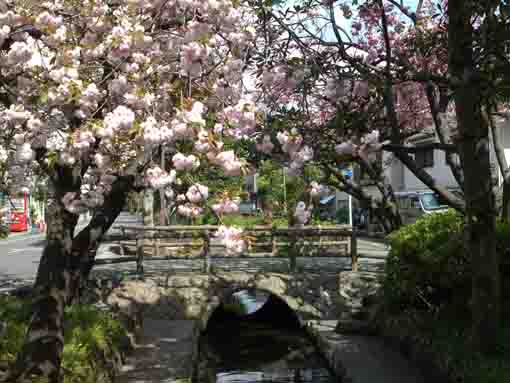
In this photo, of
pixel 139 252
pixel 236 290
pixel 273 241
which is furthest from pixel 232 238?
pixel 273 241

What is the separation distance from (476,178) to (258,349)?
6919 millimetres

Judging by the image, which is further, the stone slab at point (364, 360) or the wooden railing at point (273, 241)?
the wooden railing at point (273, 241)

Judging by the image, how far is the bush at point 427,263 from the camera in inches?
305

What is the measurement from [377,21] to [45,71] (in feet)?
23.3

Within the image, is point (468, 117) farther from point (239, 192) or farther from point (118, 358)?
Result: point (118, 358)

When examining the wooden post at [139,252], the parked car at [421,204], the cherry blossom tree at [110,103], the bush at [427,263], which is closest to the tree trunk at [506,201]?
the bush at [427,263]

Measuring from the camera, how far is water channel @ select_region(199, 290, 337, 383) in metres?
9.44

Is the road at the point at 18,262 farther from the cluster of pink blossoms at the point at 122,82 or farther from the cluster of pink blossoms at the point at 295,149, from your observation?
the cluster of pink blossoms at the point at 295,149

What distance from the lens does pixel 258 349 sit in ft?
38.3

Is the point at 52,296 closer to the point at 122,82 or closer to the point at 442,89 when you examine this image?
the point at 122,82

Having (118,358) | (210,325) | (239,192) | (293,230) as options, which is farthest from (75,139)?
(210,325)

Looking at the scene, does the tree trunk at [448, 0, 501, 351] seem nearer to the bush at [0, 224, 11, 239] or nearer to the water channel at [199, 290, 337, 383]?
the water channel at [199, 290, 337, 383]

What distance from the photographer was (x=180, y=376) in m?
7.04

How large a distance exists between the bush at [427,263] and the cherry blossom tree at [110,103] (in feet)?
12.8
